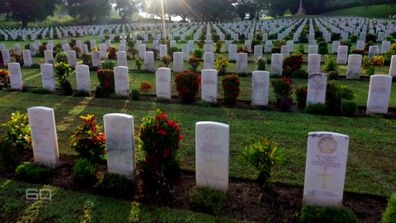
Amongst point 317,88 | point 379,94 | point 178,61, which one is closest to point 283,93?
point 317,88

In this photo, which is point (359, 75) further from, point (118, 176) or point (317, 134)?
point (118, 176)

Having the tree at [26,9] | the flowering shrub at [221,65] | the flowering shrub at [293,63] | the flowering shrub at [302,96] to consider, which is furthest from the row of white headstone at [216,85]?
the tree at [26,9]

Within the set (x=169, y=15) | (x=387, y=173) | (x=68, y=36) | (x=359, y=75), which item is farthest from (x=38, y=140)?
(x=169, y=15)

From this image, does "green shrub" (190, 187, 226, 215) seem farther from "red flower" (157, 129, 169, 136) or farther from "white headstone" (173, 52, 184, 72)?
"white headstone" (173, 52, 184, 72)

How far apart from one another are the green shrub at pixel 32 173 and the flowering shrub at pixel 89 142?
591 mm

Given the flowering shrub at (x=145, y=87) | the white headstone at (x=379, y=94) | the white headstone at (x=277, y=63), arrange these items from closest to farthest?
the white headstone at (x=379, y=94), the flowering shrub at (x=145, y=87), the white headstone at (x=277, y=63)

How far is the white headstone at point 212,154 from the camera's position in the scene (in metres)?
4.91

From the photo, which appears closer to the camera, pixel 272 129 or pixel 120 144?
pixel 120 144

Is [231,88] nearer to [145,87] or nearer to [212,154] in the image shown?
[145,87]

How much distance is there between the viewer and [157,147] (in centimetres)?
518

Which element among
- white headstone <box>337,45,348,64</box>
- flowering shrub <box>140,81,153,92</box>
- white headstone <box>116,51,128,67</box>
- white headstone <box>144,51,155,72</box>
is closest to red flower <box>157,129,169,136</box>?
flowering shrub <box>140,81,153,92</box>

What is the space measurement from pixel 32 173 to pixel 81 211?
4.45ft

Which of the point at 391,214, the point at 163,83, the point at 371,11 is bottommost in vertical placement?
the point at 391,214

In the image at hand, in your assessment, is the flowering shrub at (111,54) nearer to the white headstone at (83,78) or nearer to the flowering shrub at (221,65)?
the flowering shrub at (221,65)
